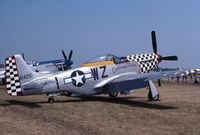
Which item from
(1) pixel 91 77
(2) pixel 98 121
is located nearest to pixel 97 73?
(1) pixel 91 77

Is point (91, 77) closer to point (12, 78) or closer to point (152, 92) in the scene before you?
point (152, 92)

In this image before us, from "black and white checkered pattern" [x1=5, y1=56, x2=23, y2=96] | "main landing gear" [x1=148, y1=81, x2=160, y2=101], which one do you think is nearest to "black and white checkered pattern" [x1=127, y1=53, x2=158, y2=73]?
"main landing gear" [x1=148, y1=81, x2=160, y2=101]

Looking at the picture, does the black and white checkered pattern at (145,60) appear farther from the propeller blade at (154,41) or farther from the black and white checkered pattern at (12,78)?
the black and white checkered pattern at (12,78)

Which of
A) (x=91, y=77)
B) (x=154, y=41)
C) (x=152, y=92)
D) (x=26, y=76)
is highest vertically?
(x=154, y=41)

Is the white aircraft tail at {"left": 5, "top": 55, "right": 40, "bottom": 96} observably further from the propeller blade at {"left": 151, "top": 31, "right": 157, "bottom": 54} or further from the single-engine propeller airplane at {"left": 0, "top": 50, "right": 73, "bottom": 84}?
the single-engine propeller airplane at {"left": 0, "top": 50, "right": 73, "bottom": 84}

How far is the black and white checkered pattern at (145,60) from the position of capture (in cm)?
1678

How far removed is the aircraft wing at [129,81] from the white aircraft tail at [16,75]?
125 inches

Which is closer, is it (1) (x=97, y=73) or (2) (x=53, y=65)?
(1) (x=97, y=73)

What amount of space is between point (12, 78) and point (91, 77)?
3.42 meters

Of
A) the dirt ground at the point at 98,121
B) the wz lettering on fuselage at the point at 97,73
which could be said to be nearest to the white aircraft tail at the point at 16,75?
the dirt ground at the point at 98,121

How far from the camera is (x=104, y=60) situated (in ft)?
52.1

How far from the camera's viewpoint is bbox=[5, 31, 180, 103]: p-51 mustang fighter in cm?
1355

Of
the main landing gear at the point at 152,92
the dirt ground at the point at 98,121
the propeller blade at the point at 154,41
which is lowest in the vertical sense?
the dirt ground at the point at 98,121

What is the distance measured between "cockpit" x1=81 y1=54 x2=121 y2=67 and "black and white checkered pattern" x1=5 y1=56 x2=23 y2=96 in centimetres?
324
